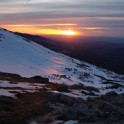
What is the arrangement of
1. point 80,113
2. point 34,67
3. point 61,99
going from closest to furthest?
point 80,113 → point 61,99 → point 34,67

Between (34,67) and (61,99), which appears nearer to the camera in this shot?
(61,99)

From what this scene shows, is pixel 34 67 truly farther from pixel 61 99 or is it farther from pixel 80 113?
pixel 80 113

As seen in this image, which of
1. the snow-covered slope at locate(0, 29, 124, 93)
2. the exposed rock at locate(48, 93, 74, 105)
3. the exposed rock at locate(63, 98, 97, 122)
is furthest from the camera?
the snow-covered slope at locate(0, 29, 124, 93)

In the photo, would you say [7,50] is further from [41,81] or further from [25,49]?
[41,81]

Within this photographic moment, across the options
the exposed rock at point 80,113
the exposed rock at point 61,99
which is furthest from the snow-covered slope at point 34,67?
the exposed rock at point 80,113

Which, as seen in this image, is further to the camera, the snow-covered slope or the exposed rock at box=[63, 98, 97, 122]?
the snow-covered slope

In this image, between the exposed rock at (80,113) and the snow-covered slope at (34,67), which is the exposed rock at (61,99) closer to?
the exposed rock at (80,113)

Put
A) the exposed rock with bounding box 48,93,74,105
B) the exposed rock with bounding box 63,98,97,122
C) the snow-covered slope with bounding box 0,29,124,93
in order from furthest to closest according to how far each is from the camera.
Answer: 1. the snow-covered slope with bounding box 0,29,124,93
2. the exposed rock with bounding box 48,93,74,105
3. the exposed rock with bounding box 63,98,97,122

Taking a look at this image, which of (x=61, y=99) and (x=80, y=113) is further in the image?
(x=61, y=99)

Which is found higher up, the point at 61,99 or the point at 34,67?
the point at 61,99

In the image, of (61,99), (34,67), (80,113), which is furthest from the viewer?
(34,67)

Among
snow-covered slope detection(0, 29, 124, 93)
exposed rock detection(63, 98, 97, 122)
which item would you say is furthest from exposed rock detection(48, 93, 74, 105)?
snow-covered slope detection(0, 29, 124, 93)

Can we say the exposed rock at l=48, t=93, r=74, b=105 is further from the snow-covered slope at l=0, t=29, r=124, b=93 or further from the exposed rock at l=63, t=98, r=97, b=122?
the snow-covered slope at l=0, t=29, r=124, b=93

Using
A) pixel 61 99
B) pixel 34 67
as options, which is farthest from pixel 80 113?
pixel 34 67
